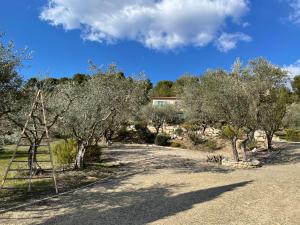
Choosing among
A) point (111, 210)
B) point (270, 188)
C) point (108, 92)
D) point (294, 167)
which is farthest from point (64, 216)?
point (294, 167)

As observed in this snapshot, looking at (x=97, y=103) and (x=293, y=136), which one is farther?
(x=293, y=136)

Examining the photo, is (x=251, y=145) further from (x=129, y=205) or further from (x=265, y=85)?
(x=129, y=205)

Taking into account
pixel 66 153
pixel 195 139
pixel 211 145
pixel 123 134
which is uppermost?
pixel 123 134

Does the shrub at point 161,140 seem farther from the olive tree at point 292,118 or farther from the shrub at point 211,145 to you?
the olive tree at point 292,118

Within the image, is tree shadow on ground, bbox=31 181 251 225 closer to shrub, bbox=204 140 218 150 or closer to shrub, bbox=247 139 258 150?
shrub, bbox=204 140 218 150

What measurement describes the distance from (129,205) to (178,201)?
6.02 ft

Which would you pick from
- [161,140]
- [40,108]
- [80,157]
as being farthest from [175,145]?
[40,108]

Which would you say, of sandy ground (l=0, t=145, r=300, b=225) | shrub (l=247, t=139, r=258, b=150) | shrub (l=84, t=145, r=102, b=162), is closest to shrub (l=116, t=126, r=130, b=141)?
shrub (l=247, t=139, r=258, b=150)

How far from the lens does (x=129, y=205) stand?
1114 centimetres

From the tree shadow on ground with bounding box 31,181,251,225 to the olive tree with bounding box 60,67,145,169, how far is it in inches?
238

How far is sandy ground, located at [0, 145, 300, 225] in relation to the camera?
9609mm

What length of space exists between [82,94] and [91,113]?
1.46m

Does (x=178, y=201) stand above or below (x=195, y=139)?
below

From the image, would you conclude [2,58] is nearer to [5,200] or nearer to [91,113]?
[5,200]
